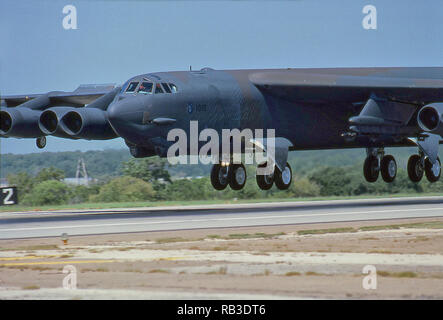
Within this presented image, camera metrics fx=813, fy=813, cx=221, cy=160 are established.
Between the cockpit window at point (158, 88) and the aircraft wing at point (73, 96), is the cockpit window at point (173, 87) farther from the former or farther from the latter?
the aircraft wing at point (73, 96)

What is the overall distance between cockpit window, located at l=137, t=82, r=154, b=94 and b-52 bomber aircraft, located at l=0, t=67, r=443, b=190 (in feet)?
0.11

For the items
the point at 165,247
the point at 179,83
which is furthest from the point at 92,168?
the point at 165,247

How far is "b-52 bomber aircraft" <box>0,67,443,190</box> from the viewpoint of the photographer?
28.6 meters

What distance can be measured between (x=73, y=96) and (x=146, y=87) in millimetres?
→ 8481

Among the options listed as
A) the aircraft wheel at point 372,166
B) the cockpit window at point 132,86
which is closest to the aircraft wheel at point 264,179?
the aircraft wheel at point 372,166

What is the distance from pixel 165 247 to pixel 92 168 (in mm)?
47311

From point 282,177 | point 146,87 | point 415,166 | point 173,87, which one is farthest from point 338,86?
point 146,87

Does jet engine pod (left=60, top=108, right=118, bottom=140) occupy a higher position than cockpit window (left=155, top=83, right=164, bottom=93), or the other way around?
cockpit window (left=155, top=83, right=164, bottom=93)

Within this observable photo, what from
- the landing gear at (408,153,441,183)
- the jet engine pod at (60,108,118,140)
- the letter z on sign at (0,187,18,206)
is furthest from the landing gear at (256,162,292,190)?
the letter z on sign at (0,187,18,206)

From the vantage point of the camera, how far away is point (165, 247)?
17812mm

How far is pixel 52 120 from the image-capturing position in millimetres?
31141

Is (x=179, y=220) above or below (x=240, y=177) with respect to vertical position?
→ below

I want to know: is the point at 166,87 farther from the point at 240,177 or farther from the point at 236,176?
the point at 240,177

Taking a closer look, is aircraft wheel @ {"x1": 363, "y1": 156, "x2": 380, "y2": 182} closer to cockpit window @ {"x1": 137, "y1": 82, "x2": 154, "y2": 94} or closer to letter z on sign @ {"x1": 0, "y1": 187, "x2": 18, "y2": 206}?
cockpit window @ {"x1": 137, "y1": 82, "x2": 154, "y2": 94}
